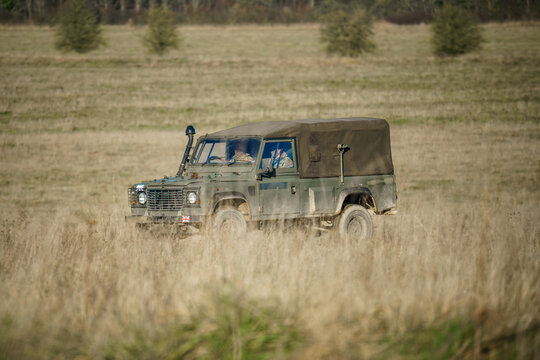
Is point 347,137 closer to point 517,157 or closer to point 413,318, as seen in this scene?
point 413,318

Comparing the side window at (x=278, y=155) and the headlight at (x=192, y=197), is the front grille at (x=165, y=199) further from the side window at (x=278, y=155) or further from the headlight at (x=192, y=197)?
the side window at (x=278, y=155)

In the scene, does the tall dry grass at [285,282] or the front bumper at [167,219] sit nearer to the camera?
the tall dry grass at [285,282]

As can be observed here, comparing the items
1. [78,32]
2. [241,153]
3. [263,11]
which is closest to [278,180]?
[241,153]

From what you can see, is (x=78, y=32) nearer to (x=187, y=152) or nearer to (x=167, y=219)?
(x=187, y=152)

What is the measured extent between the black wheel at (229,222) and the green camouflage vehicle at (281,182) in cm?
1

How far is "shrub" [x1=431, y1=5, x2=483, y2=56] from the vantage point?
50.2m

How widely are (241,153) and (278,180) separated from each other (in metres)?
0.77

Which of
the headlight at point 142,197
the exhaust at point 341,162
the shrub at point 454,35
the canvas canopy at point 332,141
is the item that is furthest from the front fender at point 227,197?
the shrub at point 454,35

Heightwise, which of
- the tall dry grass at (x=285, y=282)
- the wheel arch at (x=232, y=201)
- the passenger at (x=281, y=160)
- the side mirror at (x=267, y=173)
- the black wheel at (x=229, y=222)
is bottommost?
the tall dry grass at (x=285, y=282)

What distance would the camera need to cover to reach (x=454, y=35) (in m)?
50.1

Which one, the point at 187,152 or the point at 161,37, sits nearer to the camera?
the point at 187,152

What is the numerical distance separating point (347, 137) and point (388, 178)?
3.19ft

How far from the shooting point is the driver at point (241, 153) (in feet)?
34.9

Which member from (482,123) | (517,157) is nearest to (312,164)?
(517,157)
